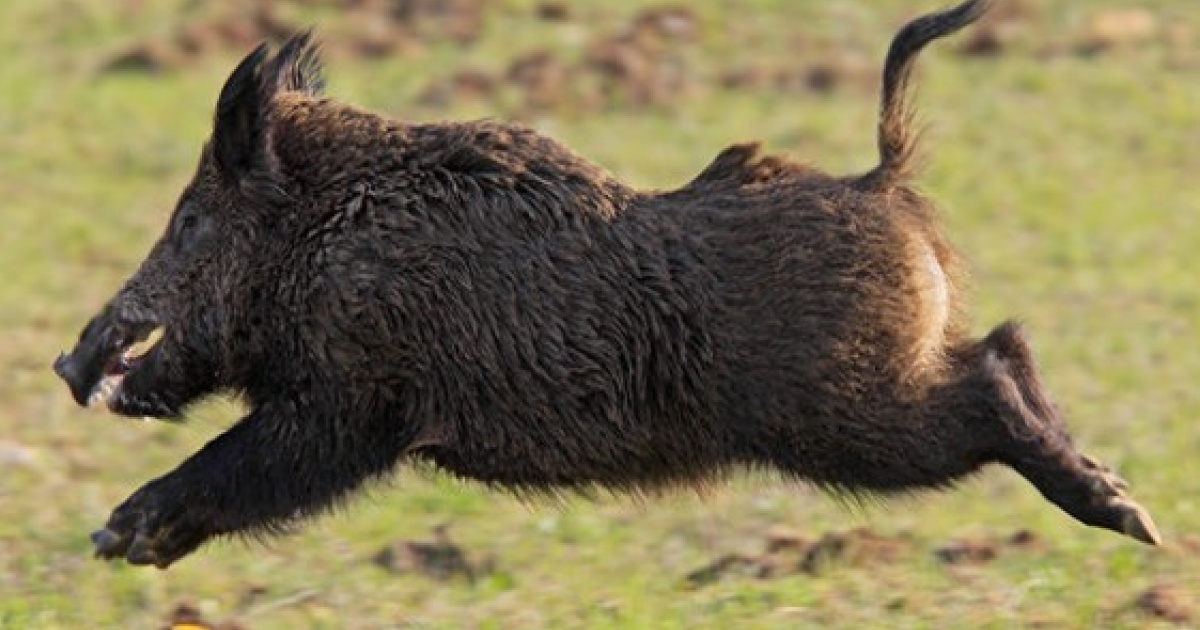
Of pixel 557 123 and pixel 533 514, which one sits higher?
pixel 557 123

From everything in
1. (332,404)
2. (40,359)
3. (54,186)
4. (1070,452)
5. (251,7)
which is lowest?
(1070,452)

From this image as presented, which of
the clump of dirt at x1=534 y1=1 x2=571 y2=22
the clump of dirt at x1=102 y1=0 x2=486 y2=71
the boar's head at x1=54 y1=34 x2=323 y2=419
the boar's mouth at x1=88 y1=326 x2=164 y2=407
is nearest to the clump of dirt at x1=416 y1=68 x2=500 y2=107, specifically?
the clump of dirt at x1=102 y1=0 x2=486 y2=71

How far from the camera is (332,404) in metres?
Answer: 5.99

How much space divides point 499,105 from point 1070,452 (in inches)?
337

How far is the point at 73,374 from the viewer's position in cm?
636

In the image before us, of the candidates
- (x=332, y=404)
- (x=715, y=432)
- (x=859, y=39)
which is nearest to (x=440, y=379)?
(x=332, y=404)

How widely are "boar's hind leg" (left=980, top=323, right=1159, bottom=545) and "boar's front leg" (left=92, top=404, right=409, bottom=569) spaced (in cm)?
157

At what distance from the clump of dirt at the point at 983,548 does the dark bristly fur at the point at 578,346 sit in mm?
1019

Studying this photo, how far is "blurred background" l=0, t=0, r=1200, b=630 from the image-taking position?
6.60 meters

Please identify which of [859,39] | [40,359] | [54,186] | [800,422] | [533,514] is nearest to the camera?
[800,422]

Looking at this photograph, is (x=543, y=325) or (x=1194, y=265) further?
(x=1194, y=265)

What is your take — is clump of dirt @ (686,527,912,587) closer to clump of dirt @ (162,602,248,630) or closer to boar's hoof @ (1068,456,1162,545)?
boar's hoof @ (1068,456,1162,545)

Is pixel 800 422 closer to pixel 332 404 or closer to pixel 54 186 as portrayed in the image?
pixel 332 404

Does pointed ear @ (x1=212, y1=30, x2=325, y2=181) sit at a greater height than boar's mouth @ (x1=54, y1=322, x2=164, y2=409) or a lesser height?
greater
